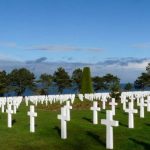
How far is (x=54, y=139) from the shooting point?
14.1 metres

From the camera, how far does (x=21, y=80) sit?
7219 centimetres

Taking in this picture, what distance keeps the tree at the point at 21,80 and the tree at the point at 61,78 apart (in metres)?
4.16

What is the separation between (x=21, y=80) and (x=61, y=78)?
637 centimetres

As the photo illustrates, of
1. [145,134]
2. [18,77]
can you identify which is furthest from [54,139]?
[18,77]

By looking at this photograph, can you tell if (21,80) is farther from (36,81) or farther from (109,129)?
(109,129)

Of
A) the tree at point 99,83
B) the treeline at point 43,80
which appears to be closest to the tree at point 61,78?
the treeline at point 43,80

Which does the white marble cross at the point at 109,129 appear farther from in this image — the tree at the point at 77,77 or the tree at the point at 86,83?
the tree at the point at 77,77

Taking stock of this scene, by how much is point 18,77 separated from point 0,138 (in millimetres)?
57481

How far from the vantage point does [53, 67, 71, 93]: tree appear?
236 ft

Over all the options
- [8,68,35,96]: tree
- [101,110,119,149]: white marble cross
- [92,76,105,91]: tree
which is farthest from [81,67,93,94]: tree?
[92,76,105,91]: tree

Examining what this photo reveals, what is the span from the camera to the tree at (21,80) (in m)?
71.5

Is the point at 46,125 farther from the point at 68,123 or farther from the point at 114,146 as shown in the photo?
the point at 114,146

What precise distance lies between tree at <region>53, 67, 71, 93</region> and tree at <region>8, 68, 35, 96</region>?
13.7 ft

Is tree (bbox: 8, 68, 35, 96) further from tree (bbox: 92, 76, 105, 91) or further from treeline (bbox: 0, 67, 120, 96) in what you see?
tree (bbox: 92, 76, 105, 91)
